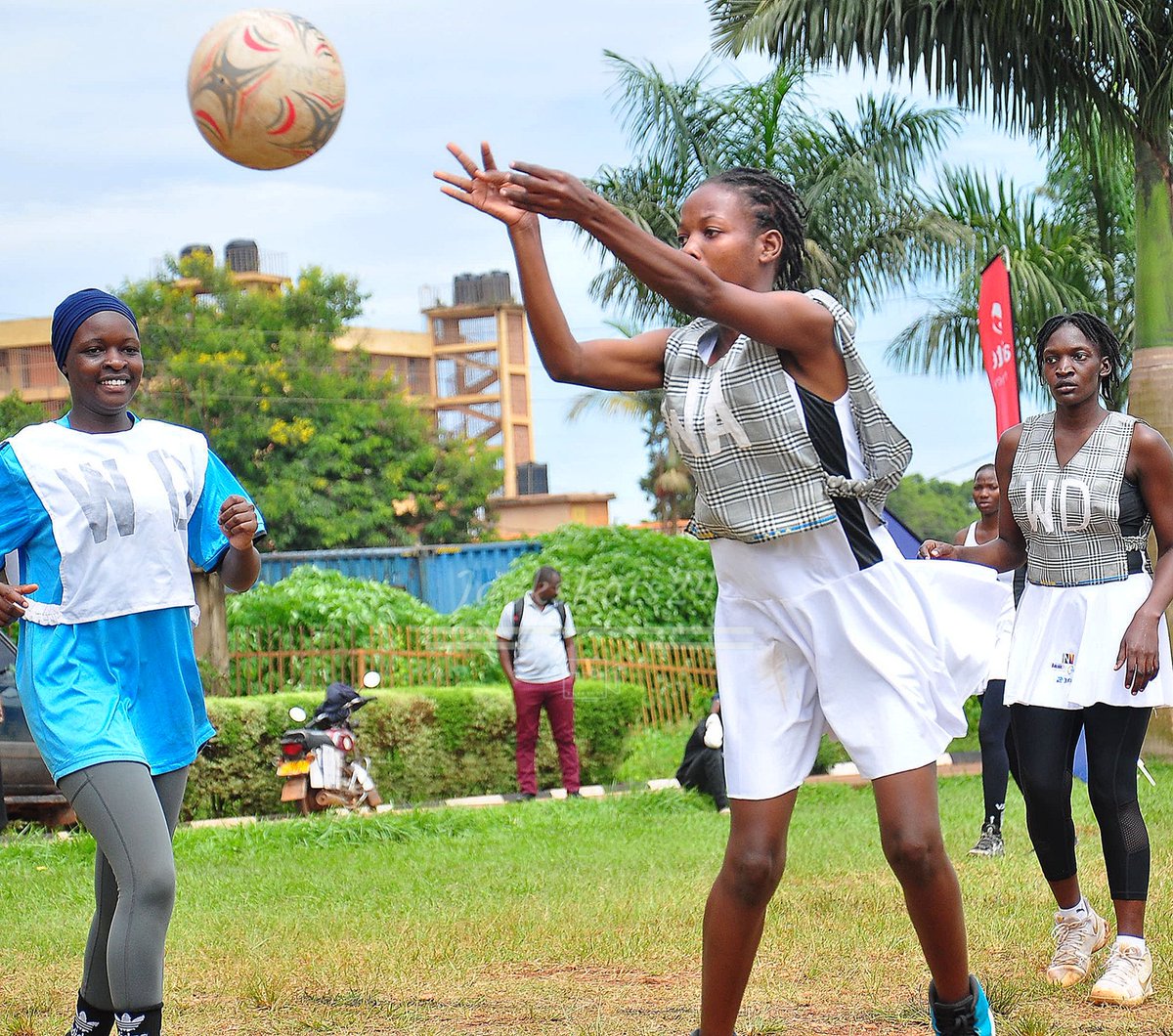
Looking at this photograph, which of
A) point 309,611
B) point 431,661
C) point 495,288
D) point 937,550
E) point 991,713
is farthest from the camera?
point 495,288

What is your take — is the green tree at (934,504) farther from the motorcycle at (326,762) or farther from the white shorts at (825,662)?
the white shorts at (825,662)

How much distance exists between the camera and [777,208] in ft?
11.8

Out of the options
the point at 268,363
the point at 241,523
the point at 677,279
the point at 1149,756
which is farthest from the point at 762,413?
the point at 268,363

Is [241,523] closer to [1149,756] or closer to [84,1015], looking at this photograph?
[84,1015]

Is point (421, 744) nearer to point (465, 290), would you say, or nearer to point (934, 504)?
point (934, 504)

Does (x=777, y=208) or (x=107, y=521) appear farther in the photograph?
(x=107, y=521)

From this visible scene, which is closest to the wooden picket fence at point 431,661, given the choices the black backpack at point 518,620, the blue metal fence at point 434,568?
the black backpack at point 518,620

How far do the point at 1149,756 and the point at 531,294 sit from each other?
1164 cm

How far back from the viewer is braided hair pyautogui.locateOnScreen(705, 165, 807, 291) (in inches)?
140

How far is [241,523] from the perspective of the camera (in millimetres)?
3979

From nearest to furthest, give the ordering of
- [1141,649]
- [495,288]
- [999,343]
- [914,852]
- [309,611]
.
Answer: [914,852]
[1141,649]
[999,343]
[309,611]
[495,288]

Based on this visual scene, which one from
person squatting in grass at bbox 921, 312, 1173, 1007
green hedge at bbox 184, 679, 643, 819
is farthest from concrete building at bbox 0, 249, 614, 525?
person squatting in grass at bbox 921, 312, 1173, 1007

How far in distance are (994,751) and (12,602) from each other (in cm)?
557

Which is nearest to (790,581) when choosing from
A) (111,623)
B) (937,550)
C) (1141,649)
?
(937,550)
